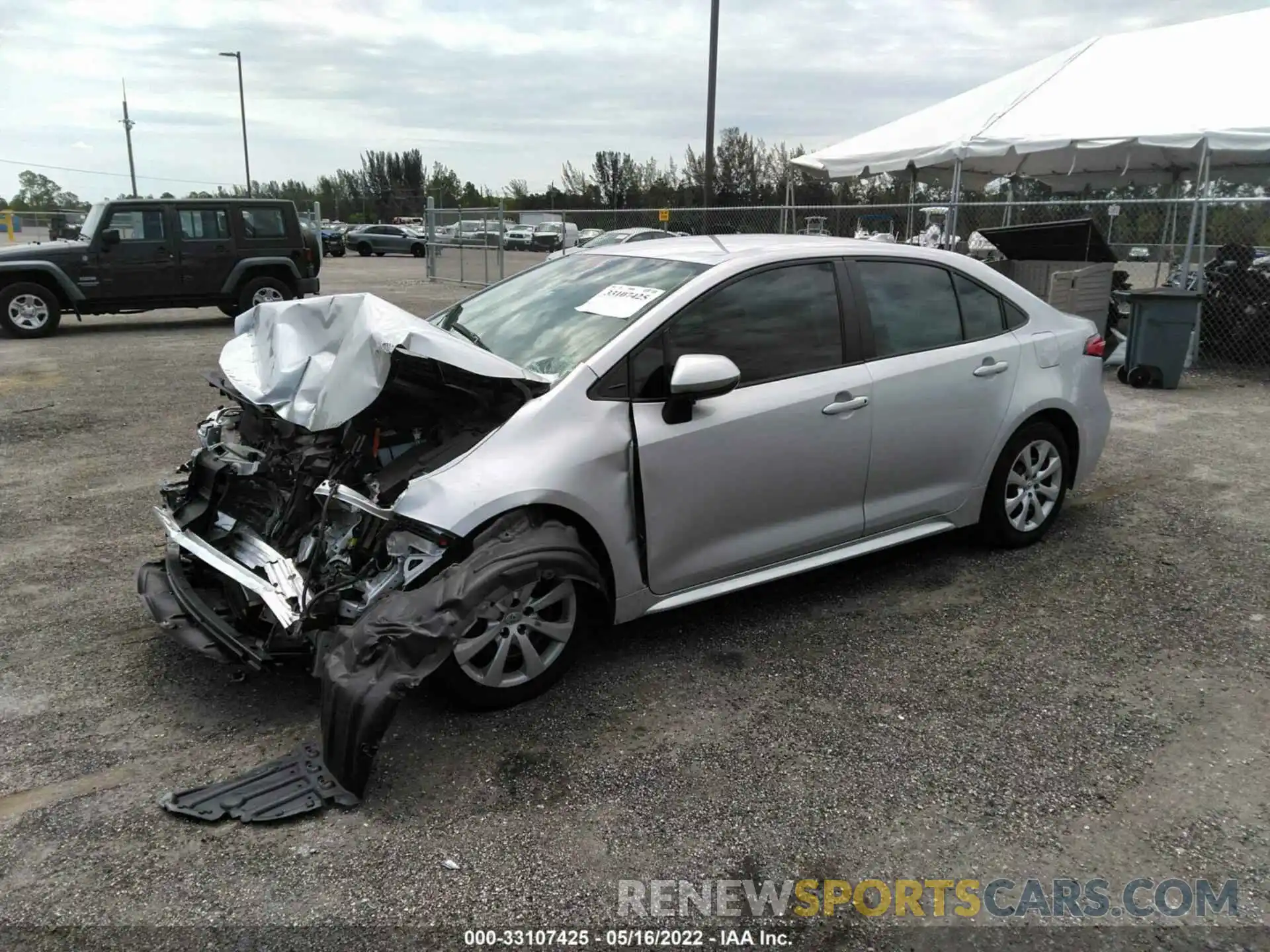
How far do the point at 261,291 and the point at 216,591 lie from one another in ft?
36.8

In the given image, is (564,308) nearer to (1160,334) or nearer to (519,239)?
(1160,334)

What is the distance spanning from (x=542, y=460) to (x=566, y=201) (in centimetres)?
4561

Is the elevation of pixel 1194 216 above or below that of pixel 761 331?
above

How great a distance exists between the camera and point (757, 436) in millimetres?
3801

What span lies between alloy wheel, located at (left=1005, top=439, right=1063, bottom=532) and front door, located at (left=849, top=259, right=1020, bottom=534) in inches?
11.3

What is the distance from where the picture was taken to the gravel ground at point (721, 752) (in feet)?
8.55

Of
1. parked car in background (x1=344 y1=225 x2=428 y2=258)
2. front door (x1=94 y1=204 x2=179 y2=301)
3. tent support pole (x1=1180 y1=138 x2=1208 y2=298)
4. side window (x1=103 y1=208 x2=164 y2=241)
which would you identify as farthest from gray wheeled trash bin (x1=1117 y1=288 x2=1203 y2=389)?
parked car in background (x1=344 y1=225 x2=428 y2=258)

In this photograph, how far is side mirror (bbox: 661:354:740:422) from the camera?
3.48 m

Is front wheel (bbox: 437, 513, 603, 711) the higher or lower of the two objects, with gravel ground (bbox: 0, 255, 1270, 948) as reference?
higher

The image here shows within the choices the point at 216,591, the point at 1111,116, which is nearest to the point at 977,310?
the point at 216,591

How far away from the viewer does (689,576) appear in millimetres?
3764

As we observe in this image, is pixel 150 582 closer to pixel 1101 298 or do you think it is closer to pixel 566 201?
pixel 1101 298

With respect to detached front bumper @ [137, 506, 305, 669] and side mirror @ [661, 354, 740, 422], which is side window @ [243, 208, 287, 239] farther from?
side mirror @ [661, 354, 740, 422]

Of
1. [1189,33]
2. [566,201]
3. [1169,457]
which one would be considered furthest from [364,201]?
[1169,457]
